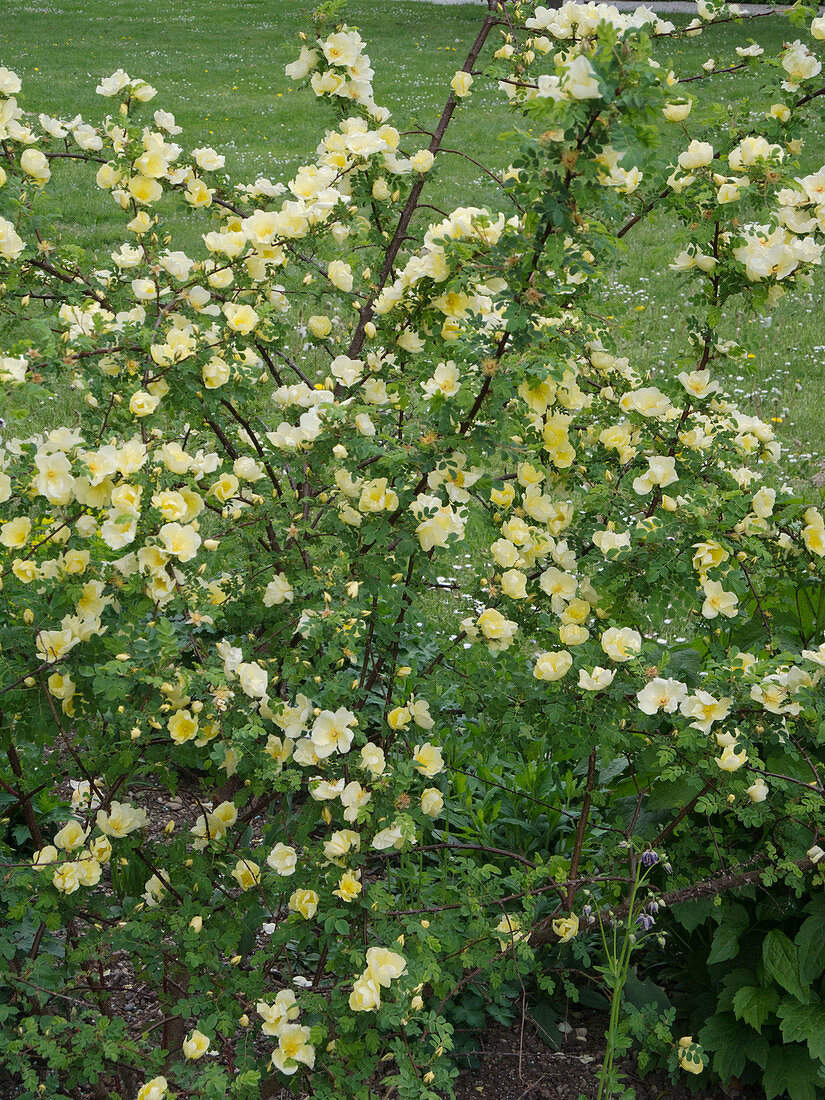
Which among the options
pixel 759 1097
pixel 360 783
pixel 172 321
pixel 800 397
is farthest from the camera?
pixel 800 397

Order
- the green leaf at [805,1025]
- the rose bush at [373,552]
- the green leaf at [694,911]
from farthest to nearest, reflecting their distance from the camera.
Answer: the green leaf at [694,911] → the green leaf at [805,1025] → the rose bush at [373,552]

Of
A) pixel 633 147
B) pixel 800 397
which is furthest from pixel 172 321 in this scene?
pixel 800 397

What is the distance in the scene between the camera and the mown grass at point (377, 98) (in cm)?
555

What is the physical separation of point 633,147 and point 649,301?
18.2 feet

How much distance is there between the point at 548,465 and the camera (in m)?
2.12

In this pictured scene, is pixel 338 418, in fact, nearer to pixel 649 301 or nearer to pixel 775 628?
pixel 775 628

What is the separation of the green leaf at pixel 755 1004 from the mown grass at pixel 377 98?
3.90 feet

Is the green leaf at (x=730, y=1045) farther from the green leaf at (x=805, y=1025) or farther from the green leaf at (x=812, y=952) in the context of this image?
the green leaf at (x=812, y=952)

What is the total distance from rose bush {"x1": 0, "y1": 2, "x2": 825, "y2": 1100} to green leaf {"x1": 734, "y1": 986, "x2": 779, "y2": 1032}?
7 centimetres

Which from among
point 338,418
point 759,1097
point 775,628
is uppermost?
point 338,418

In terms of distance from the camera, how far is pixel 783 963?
2186 mm

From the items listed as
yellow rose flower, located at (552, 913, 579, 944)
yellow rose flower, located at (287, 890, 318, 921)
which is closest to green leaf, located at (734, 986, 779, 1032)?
yellow rose flower, located at (552, 913, 579, 944)

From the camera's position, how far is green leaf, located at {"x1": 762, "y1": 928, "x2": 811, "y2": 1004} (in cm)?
216

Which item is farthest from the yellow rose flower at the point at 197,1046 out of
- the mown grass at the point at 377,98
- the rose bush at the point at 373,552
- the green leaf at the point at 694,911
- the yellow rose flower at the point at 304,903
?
the mown grass at the point at 377,98
